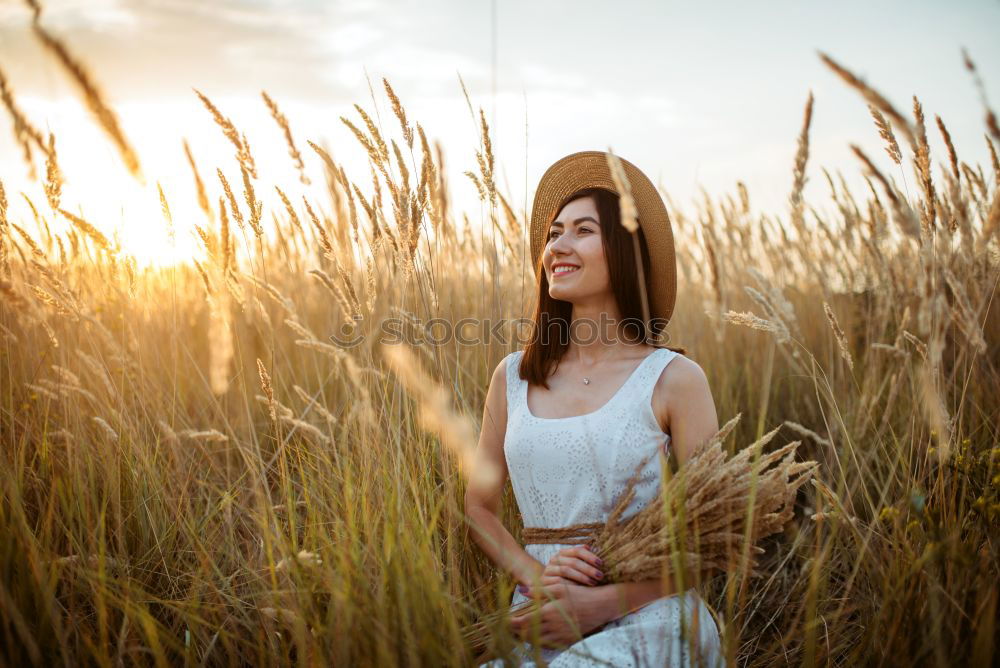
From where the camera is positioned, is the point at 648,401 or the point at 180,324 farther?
the point at 180,324

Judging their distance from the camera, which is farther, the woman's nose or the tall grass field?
the woman's nose

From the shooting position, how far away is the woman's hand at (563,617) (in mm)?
1472

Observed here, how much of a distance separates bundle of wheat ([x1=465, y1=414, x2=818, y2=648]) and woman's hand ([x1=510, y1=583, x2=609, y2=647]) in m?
0.05

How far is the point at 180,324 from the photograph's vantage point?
3.29m

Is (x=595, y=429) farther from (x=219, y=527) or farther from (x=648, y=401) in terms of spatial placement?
(x=219, y=527)

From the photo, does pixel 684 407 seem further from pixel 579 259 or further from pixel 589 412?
pixel 579 259

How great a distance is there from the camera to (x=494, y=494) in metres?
1.97

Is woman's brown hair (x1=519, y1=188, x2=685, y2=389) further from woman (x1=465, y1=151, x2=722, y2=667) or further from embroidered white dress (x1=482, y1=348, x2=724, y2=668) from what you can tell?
embroidered white dress (x1=482, y1=348, x2=724, y2=668)

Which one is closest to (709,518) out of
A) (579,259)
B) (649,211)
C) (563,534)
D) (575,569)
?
(575,569)

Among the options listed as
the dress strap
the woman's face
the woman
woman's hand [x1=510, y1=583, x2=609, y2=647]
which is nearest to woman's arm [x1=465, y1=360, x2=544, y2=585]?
the woman

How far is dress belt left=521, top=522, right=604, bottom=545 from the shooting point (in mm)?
1763

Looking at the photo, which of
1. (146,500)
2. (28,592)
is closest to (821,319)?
(146,500)

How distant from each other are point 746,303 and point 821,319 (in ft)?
1.42

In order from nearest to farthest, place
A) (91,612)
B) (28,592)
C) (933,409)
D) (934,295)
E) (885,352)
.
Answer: (933,409) < (934,295) < (28,592) < (91,612) < (885,352)
